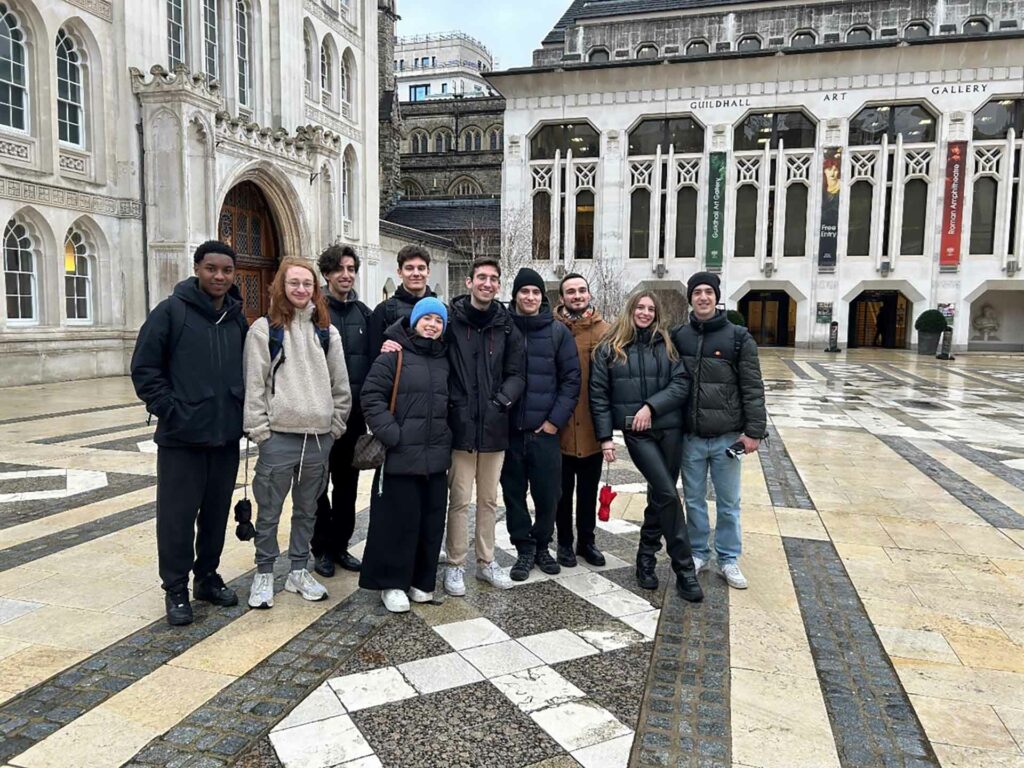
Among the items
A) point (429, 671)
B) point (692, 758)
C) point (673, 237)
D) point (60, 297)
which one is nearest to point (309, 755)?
point (429, 671)

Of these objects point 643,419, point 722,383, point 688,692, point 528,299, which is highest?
point 528,299

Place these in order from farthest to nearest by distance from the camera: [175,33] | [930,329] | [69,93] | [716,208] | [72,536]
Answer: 1. [716,208]
2. [930,329]
3. [175,33]
4. [69,93]
5. [72,536]

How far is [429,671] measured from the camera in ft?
11.5

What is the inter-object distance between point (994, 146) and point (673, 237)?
13815 mm

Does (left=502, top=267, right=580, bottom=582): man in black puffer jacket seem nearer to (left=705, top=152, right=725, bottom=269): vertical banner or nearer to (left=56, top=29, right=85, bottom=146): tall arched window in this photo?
(left=56, top=29, right=85, bottom=146): tall arched window

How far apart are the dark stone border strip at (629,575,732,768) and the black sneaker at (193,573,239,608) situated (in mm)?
2394

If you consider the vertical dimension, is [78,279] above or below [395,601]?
above

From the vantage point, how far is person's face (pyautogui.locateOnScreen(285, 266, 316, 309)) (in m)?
4.02

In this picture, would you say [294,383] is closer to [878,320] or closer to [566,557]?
[566,557]

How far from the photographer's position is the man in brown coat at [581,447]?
4.86 meters

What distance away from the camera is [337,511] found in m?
4.86

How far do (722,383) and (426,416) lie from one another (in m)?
1.91

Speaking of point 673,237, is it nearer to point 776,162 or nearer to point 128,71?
point 776,162

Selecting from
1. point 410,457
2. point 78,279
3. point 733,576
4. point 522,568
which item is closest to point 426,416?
point 410,457
